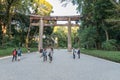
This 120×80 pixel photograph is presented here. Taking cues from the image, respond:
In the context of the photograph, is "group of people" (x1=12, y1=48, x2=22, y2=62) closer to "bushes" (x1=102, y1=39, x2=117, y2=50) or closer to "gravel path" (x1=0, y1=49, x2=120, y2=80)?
"gravel path" (x1=0, y1=49, x2=120, y2=80)

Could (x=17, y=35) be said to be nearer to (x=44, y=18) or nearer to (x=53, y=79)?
(x=44, y=18)

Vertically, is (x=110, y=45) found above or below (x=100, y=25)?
below

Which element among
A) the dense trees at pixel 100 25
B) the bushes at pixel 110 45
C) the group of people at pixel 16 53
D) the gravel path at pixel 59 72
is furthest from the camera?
the bushes at pixel 110 45

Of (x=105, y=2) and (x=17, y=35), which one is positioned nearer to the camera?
(x=105, y=2)

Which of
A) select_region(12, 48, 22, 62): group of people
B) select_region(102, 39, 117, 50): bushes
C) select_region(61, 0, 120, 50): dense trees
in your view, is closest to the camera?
select_region(12, 48, 22, 62): group of people

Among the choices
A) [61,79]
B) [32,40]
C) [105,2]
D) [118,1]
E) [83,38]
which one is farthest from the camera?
[32,40]

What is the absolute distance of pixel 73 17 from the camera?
195ft

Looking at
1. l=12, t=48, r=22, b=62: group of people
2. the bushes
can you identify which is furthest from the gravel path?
the bushes

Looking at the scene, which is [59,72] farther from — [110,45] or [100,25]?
[100,25]

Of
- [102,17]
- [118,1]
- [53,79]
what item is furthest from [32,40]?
[53,79]

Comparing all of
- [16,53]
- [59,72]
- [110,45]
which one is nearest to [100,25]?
[110,45]

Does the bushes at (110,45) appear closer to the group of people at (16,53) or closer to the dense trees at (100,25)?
the dense trees at (100,25)

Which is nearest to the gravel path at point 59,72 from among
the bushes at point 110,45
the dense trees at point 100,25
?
the dense trees at point 100,25

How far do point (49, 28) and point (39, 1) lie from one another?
1135 centimetres
